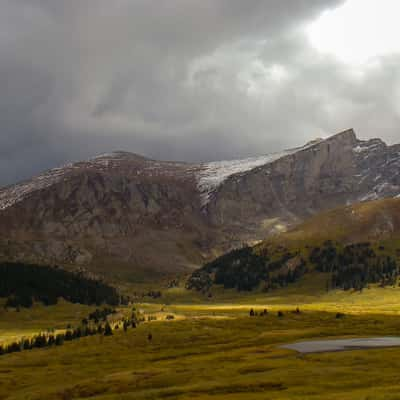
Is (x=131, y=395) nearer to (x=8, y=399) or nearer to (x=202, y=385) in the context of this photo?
(x=202, y=385)

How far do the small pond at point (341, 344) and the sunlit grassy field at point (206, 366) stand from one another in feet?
18.3

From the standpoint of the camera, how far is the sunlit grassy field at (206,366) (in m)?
72.6

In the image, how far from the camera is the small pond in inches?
4670

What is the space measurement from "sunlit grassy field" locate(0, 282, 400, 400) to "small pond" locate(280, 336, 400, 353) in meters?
5.57

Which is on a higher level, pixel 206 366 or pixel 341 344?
pixel 206 366

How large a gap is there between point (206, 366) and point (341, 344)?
132 feet

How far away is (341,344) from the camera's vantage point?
127062mm

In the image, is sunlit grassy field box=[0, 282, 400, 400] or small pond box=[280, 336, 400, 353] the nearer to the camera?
sunlit grassy field box=[0, 282, 400, 400]

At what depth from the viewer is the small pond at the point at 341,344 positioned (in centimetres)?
11862

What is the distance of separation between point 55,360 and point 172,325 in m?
61.2

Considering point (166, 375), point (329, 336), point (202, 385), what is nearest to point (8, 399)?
point (166, 375)

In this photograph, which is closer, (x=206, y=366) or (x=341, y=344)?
(x=206, y=366)

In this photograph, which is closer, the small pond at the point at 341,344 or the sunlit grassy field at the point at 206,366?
the sunlit grassy field at the point at 206,366

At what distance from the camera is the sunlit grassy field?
72625 mm
